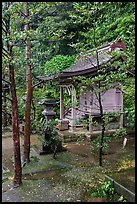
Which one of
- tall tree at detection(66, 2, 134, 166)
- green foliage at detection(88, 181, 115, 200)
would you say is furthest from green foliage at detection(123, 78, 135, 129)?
green foliage at detection(88, 181, 115, 200)

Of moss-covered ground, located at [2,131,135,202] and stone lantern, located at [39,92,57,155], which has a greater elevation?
stone lantern, located at [39,92,57,155]

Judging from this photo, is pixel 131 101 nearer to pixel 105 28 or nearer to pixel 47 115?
pixel 47 115

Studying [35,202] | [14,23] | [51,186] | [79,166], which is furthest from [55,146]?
[14,23]

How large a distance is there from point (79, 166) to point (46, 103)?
2.37 metres

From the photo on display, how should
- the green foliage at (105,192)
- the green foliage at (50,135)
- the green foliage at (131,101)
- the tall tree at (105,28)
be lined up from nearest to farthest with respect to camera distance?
the green foliage at (131,101) < the green foliage at (105,192) < the tall tree at (105,28) < the green foliage at (50,135)

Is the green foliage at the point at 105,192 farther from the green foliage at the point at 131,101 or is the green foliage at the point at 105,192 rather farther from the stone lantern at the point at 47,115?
the stone lantern at the point at 47,115

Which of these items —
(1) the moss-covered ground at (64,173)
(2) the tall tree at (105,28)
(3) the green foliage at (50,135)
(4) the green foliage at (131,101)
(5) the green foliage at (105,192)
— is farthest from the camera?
(3) the green foliage at (50,135)

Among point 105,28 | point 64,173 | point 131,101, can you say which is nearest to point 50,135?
point 64,173

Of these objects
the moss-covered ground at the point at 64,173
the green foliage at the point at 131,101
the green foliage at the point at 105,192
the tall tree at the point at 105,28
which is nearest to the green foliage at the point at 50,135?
the moss-covered ground at the point at 64,173

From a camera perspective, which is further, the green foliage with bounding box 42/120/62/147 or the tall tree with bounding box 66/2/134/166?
the green foliage with bounding box 42/120/62/147

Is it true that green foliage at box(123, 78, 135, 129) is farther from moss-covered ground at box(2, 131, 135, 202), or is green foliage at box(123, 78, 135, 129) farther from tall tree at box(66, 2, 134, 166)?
moss-covered ground at box(2, 131, 135, 202)

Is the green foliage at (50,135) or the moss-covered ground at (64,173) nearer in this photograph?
the moss-covered ground at (64,173)

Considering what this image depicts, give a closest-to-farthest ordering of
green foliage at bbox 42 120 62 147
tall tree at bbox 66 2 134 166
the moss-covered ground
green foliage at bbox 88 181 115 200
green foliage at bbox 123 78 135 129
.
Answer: green foliage at bbox 123 78 135 129 → green foliage at bbox 88 181 115 200 → the moss-covered ground → tall tree at bbox 66 2 134 166 → green foliage at bbox 42 120 62 147

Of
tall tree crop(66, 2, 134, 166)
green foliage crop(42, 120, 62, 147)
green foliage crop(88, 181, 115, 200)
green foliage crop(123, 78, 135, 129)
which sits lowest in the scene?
green foliage crop(88, 181, 115, 200)
